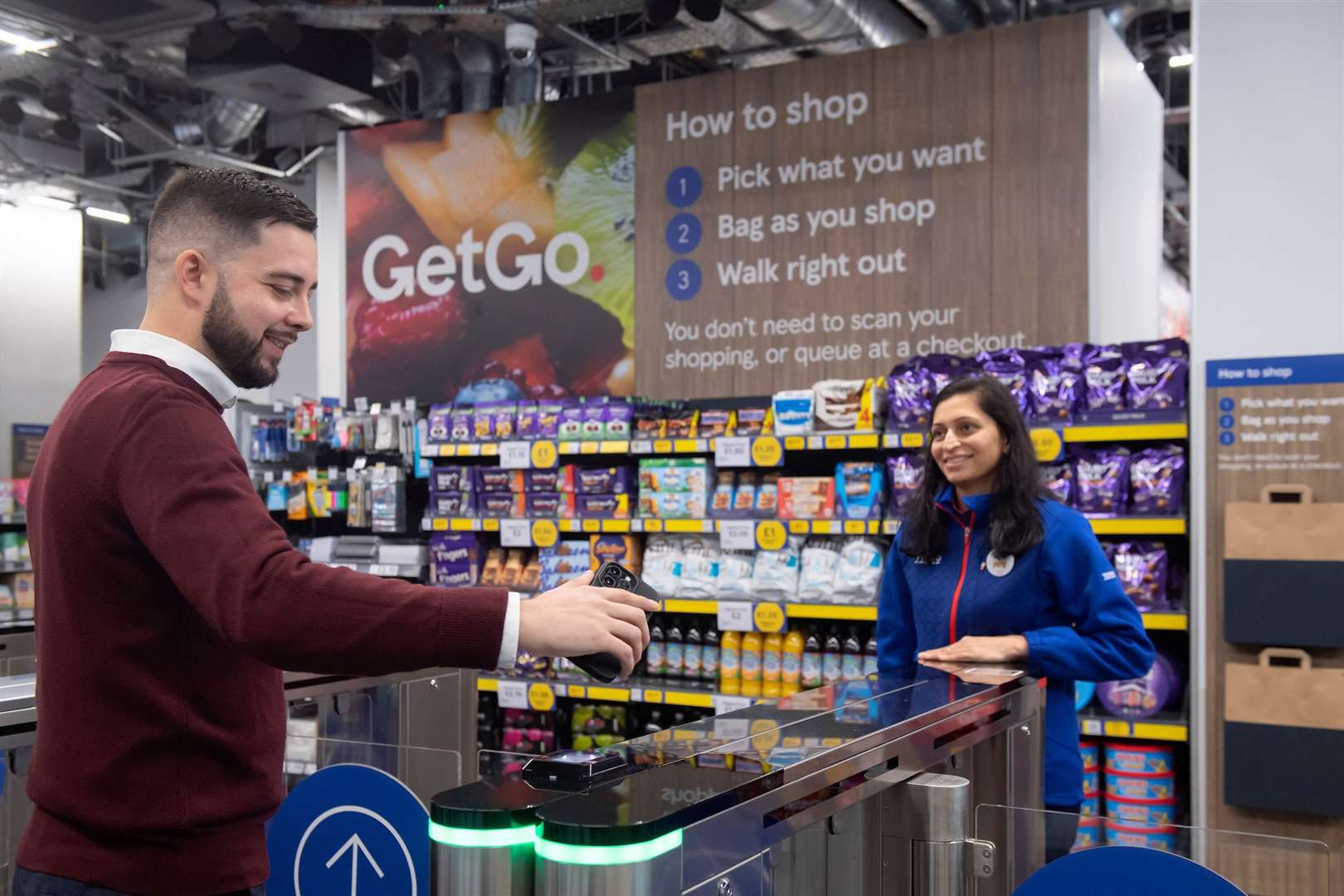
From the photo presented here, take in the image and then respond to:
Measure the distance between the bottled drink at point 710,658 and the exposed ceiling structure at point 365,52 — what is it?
3.38 m

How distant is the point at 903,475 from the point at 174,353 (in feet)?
11.8

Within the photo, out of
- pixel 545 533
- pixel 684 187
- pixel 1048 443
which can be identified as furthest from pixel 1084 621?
pixel 684 187

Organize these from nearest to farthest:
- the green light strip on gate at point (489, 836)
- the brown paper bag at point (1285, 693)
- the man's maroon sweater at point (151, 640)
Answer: the green light strip on gate at point (489, 836) < the man's maroon sweater at point (151, 640) < the brown paper bag at point (1285, 693)

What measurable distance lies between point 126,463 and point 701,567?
406 centimetres

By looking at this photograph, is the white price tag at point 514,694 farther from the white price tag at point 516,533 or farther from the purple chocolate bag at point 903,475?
the purple chocolate bag at point 903,475

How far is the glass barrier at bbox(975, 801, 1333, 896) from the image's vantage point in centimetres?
142

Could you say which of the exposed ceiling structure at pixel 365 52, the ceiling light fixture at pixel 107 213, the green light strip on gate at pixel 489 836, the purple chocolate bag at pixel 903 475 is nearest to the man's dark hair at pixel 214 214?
the green light strip on gate at pixel 489 836

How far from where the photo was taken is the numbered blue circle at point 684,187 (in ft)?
19.9

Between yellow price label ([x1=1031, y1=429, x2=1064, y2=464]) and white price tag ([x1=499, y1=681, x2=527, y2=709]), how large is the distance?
8.48ft

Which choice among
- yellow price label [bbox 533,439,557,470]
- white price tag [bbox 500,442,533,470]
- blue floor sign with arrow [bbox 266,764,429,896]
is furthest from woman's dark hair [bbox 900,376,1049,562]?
white price tag [bbox 500,442,533,470]

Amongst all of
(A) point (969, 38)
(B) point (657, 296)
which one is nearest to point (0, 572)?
(B) point (657, 296)

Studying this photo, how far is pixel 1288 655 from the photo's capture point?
3.97m

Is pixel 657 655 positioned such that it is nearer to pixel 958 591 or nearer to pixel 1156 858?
pixel 958 591

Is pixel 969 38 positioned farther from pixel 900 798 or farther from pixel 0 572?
pixel 0 572
